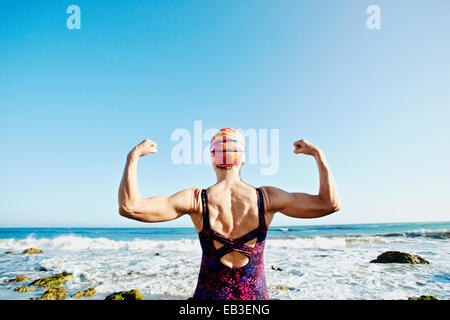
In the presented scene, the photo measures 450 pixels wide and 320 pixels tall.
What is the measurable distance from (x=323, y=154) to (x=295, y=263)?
1130 centimetres

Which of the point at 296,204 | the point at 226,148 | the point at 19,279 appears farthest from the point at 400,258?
the point at 19,279

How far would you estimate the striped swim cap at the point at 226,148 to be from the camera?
Result: 6.97 ft

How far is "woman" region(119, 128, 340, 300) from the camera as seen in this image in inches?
75.7

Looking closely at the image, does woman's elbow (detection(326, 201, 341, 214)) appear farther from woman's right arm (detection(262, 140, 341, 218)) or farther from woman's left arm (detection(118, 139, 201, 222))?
woman's left arm (detection(118, 139, 201, 222))

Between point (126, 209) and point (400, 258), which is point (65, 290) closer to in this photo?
point (126, 209)

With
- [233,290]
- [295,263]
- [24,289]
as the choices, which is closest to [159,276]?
[24,289]

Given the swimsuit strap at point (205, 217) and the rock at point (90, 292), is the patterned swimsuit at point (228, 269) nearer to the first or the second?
the swimsuit strap at point (205, 217)

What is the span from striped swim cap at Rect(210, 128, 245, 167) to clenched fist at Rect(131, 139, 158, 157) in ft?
1.69

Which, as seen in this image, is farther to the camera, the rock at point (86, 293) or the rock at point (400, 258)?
the rock at point (400, 258)

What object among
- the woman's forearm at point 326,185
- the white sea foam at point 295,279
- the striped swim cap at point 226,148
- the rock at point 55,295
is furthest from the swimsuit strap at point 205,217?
the rock at point 55,295

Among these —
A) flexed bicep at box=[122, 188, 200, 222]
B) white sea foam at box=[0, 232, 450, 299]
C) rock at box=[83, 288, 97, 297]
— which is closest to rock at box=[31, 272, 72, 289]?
white sea foam at box=[0, 232, 450, 299]

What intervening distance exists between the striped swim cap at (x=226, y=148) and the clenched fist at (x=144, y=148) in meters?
0.51
